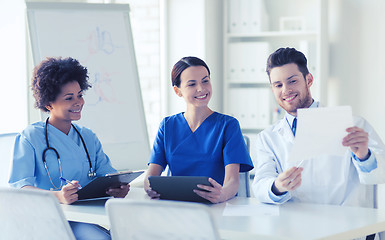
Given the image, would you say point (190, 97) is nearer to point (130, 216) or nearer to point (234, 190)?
point (234, 190)

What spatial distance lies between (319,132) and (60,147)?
1.07m

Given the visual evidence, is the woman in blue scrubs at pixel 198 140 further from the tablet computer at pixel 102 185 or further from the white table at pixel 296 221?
the white table at pixel 296 221

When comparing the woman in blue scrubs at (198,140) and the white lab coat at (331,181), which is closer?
the white lab coat at (331,181)

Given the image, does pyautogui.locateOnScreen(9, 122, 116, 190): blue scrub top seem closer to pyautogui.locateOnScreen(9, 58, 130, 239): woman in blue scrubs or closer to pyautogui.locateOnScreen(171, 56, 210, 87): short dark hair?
pyautogui.locateOnScreen(9, 58, 130, 239): woman in blue scrubs

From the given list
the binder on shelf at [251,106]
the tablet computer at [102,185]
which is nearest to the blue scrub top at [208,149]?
the tablet computer at [102,185]

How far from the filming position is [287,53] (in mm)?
2129

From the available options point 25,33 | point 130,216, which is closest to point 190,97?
point 130,216

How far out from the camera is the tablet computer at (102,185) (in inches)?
76.6

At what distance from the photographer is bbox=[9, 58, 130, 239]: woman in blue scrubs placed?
207cm

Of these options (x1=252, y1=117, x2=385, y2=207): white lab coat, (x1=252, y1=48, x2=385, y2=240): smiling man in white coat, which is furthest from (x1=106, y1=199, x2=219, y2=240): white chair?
(x1=252, y1=117, x2=385, y2=207): white lab coat

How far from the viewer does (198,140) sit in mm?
2234

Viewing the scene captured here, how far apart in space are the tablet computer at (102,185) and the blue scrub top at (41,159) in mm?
173

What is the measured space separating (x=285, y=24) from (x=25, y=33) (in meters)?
2.15

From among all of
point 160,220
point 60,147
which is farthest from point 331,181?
point 60,147
